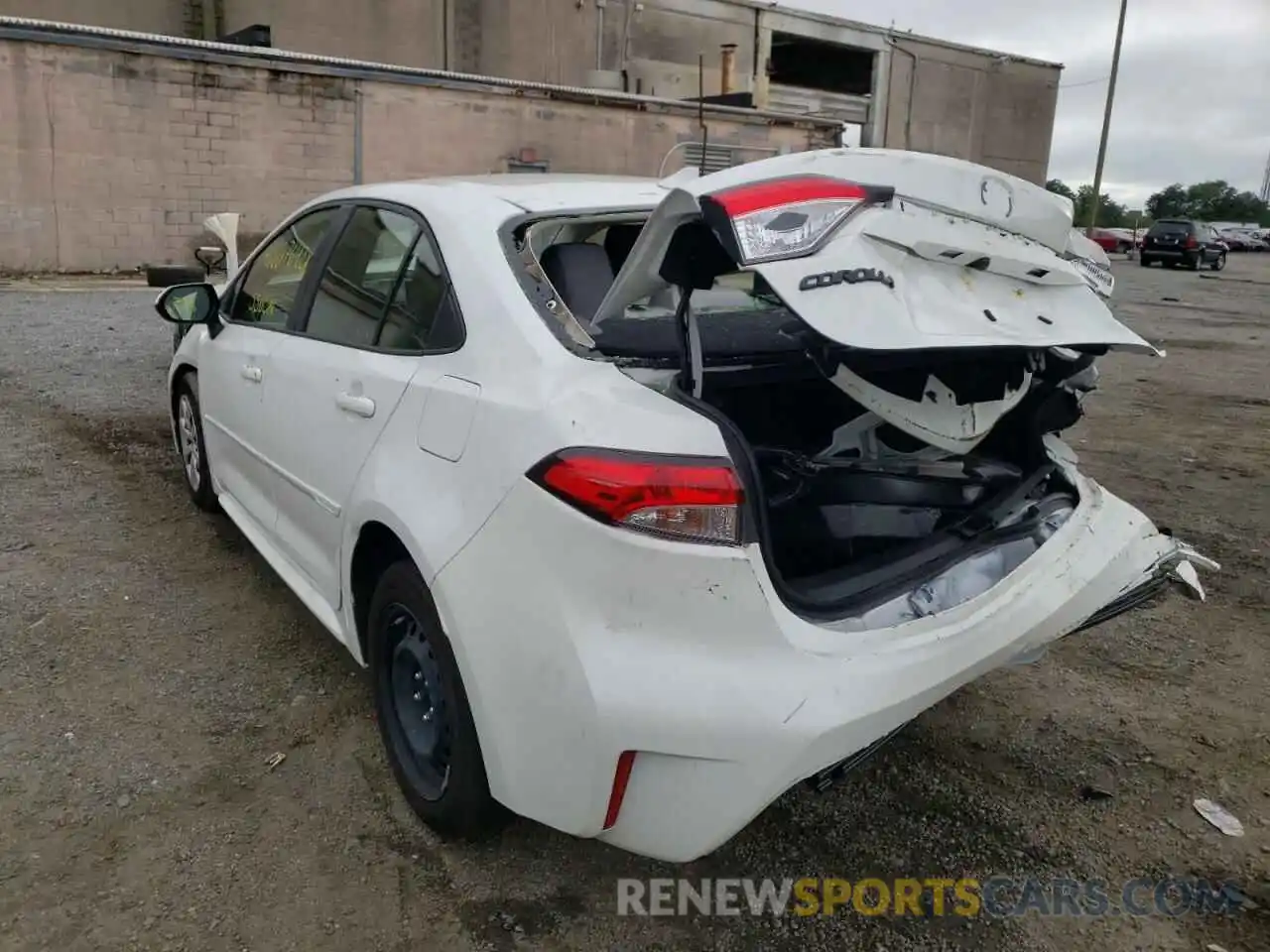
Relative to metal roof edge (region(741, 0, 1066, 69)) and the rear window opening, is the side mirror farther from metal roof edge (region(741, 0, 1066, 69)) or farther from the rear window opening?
metal roof edge (region(741, 0, 1066, 69))

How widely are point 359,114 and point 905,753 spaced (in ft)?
57.3

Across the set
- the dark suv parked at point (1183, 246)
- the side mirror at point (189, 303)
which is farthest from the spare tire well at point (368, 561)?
Answer: the dark suv parked at point (1183, 246)

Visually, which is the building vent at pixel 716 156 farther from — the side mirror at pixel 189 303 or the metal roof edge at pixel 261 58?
the side mirror at pixel 189 303

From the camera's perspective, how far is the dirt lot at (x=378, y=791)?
2.29m

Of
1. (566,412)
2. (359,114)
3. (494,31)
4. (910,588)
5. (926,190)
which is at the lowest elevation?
(910,588)

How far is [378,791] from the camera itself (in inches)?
108

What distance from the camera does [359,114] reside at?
17812 mm

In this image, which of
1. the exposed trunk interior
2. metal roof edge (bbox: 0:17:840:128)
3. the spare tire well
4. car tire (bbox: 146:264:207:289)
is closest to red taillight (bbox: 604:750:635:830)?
the exposed trunk interior

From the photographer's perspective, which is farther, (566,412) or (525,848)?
(525,848)

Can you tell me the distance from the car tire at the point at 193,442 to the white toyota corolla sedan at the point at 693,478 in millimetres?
1669

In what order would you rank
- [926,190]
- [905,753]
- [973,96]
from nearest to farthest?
[926,190]
[905,753]
[973,96]

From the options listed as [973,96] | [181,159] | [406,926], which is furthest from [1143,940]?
[973,96]

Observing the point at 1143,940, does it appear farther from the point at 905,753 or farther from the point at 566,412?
the point at 566,412

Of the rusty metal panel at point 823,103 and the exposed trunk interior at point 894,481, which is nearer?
the exposed trunk interior at point 894,481
